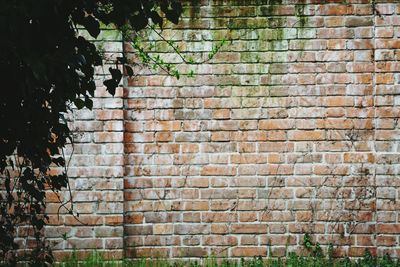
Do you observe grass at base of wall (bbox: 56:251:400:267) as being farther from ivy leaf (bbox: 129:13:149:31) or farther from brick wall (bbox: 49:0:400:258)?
ivy leaf (bbox: 129:13:149:31)

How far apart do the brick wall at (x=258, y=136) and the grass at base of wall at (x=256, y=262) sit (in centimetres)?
7

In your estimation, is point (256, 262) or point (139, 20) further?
point (256, 262)

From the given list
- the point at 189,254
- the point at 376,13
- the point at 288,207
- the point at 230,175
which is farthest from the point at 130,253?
the point at 376,13

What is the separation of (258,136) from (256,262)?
1.03 m

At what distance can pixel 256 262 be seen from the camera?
3.88 m

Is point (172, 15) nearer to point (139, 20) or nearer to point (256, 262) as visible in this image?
point (139, 20)

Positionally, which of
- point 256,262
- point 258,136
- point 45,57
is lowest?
point 256,262

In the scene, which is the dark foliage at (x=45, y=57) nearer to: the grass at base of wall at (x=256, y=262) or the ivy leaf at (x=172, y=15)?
the ivy leaf at (x=172, y=15)

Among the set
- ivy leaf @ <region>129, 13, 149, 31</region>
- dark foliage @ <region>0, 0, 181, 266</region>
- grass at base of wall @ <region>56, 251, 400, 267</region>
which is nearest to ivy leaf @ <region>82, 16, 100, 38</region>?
dark foliage @ <region>0, 0, 181, 266</region>

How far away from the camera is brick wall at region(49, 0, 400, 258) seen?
3961mm

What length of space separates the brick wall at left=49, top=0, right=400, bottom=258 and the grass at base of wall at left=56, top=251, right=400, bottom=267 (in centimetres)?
7

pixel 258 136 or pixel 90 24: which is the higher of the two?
pixel 90 24

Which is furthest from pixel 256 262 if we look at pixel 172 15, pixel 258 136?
pixel 172 15

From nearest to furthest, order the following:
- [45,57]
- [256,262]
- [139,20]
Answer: [45,57], [139,20], [256,262]
